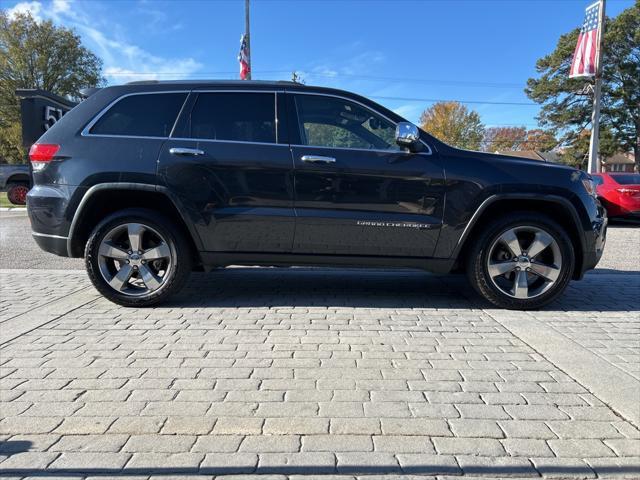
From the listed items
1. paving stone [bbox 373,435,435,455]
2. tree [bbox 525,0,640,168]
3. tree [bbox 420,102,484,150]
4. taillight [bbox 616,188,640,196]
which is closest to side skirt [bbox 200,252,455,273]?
paving stone [bbox 373,435,435,455]

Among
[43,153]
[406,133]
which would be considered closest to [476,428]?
[406,133]

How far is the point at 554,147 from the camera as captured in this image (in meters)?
50.2

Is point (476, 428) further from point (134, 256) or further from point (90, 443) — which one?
point (134, 256)

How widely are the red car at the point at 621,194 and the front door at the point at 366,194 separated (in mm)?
9006

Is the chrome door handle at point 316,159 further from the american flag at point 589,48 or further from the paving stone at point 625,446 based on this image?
the american flag at point 589,48

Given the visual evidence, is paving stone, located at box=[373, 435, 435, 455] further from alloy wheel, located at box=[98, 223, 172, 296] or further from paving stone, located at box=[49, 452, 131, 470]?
alloy wheel, located at box=[98, 223, 172, 296]

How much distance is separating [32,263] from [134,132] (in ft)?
12.3

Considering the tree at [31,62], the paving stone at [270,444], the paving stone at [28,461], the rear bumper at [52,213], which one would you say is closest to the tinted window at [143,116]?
the rear bumper at [52,213]

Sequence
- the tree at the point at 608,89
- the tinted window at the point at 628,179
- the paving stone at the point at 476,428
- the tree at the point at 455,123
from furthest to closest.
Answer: the tree at the point at 455,123 → the tree at the point at 608,89 → the tinted window at the point at 628,179 → the paving stone at the point at 476,428

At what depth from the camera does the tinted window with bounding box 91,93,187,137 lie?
4.41m

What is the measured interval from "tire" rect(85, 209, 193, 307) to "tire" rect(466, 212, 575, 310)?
113 inches

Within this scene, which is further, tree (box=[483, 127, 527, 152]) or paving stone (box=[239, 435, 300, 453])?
tree (box=[483, 127, 527, 152])

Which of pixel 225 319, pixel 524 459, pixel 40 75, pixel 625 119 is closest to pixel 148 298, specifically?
pixel 225 319

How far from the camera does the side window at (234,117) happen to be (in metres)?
4.41
